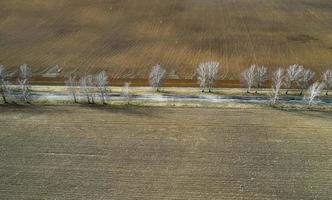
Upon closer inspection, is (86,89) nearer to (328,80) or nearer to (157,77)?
(157,77)

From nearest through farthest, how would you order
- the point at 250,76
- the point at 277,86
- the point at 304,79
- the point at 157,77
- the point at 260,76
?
the point at 277,86 < the point at 250,76 < the point at 304,79 < the point at 157,77 < the point at 260,76

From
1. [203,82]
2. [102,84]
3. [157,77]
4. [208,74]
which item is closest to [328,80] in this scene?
[208,74]

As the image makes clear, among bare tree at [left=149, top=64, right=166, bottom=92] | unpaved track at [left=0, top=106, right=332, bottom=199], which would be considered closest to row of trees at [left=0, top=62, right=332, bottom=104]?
bare tree at [left=149, top=64, right=166, bottom=92]

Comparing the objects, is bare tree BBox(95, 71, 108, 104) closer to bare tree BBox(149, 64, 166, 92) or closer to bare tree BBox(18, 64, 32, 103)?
bare tree BBox(149, 64, 166, 92)

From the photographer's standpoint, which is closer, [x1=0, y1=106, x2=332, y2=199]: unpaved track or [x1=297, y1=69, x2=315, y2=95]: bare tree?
[x1=0, y1=106, x2=332, y2=199]: unpaved track

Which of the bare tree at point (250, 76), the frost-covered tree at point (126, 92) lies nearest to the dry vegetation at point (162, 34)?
the frost-covered tree at point (126, 92)

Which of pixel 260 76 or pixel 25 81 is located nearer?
pixel 25 81
